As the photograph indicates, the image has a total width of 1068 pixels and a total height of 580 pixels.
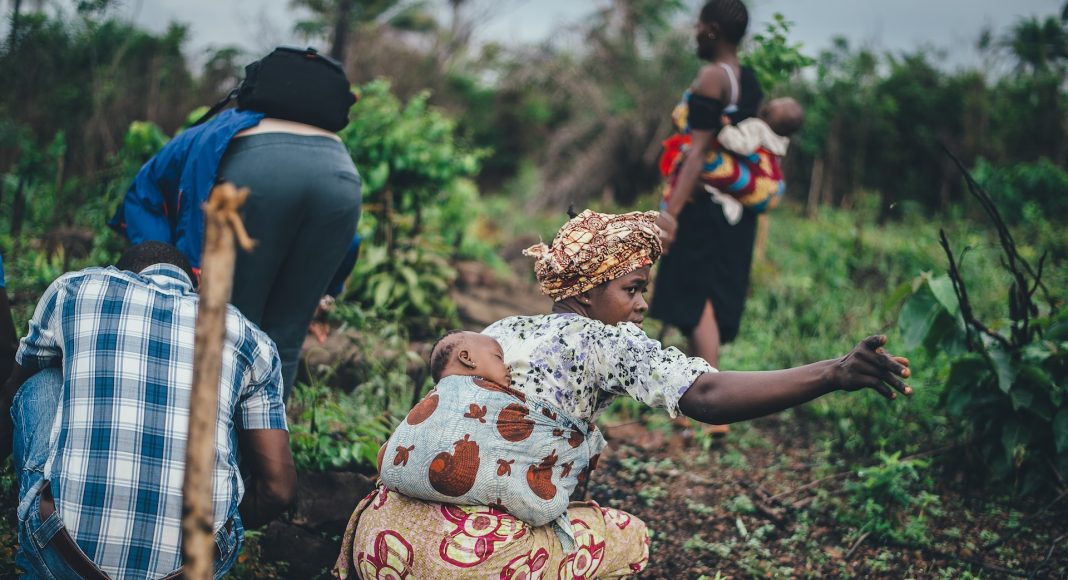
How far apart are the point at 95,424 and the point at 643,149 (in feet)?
30.0

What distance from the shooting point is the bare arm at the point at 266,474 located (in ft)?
6.79

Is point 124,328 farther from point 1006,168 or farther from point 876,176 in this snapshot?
point 876,176

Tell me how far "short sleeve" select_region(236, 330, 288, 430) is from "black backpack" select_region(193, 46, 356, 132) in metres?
1.01

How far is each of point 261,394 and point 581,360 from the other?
79 cm

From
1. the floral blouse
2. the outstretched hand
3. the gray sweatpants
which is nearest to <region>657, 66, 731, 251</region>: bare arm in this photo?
the gray sweatpants

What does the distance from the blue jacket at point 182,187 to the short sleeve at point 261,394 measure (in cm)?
82

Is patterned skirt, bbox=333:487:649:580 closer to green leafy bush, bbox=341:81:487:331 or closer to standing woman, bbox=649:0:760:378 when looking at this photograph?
standing woman, bbox=649:0:760:378

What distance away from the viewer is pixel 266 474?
2.11 metres

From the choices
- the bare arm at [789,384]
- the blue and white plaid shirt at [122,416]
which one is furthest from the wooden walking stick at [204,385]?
the bare arm at [789,384]

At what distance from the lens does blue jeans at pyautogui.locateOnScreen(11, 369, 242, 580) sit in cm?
182

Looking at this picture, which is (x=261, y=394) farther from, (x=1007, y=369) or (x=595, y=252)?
(x=1007, y=369)

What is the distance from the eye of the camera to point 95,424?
5.89 feet

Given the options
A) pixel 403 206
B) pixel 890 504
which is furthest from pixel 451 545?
pixel 403 206

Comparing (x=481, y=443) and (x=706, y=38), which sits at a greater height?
(x=706, y=38)
